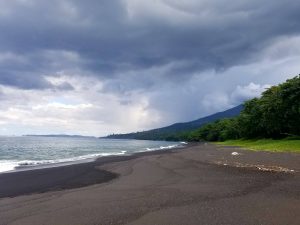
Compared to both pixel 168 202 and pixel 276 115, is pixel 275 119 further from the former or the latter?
pixel 168 202

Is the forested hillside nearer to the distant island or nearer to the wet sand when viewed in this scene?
the distant island

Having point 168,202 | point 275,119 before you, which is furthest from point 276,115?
point 168,202

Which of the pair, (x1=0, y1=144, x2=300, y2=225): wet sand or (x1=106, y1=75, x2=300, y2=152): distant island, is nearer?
(x1=0, y1=144, x2=300, y2=225): wet sand

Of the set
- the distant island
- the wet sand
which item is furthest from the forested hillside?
the wet sand

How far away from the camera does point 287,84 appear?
252 feet

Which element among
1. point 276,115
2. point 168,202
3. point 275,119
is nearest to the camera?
point 168,202

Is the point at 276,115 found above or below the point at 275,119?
above

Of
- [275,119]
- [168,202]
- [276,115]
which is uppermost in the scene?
[276,115]

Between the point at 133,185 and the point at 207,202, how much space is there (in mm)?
7536

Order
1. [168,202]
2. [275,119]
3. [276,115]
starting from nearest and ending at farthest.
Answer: [168,202]
[276,115]
[275,119]

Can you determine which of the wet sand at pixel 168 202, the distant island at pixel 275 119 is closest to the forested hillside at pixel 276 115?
the distant island at pixel 275 119

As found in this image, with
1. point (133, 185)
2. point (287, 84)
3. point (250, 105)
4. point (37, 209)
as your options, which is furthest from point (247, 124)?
point (37, 209)

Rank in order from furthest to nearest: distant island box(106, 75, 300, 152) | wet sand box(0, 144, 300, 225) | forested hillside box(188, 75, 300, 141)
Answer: forested hillside box(188, 75, 300, 141), distant island box(106, 75, 300, 152), wet sand box(0, 144, 300, 225)

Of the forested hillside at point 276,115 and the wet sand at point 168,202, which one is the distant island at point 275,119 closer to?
the forested hillside at point 276,115
